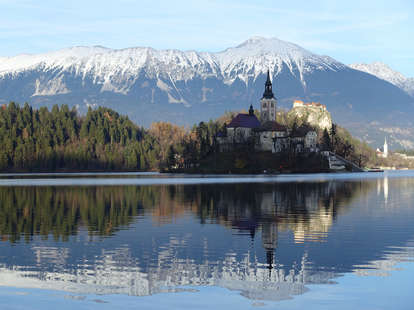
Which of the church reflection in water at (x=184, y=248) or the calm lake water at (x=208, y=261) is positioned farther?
the church reflection in water at (x=184, y=248)

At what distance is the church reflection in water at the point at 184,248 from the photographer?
1110 inches

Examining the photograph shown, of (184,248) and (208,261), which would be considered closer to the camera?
(208,261)

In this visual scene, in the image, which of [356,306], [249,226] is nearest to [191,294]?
[356,306]

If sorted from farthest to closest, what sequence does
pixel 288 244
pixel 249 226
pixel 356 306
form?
pixel 249 226 < pixel 288 244 < pixel 356 306

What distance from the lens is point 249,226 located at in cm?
4838

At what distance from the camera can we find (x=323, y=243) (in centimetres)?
3862

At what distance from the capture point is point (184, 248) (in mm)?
37531

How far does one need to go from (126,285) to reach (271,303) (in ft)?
21.9

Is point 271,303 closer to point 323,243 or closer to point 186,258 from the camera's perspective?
point 186,258

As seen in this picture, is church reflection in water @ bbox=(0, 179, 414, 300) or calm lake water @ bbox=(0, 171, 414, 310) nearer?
calm lake water @ bbox=(0, 171, 414, 310)

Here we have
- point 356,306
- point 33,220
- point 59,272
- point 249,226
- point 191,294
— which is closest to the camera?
point 356,306

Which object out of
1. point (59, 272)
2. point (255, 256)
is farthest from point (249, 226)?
point (59, 272)

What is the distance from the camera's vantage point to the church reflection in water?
92.5ft

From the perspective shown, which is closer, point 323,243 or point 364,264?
point 364,264
